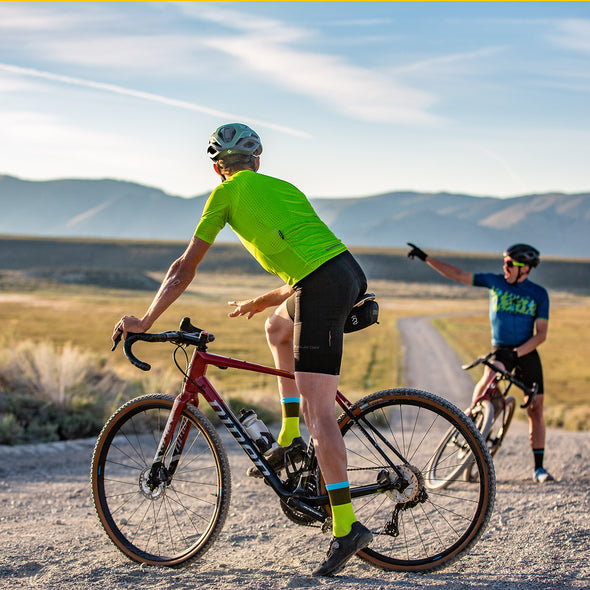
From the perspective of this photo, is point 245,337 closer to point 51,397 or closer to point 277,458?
point 51,397

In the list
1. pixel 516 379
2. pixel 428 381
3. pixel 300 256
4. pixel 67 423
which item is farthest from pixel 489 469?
pixel 428 381

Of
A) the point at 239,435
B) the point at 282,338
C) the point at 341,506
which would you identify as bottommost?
the point at 341,506

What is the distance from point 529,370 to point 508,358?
0.82ft

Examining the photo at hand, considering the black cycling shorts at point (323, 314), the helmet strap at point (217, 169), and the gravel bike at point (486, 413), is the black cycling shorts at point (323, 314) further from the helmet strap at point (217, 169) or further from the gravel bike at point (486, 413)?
the gravel bike at point (486, 413)

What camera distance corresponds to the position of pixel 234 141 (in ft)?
12.2

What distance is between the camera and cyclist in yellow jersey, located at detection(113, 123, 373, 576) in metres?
3.50

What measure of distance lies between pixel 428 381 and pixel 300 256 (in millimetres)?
27711

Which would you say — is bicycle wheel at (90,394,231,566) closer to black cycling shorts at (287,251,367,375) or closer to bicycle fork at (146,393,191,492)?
bicycle fork at (146,393,191,492)

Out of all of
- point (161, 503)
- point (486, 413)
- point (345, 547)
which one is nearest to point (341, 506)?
Answer: point (345, 547)

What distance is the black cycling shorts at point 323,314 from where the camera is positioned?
3.48 m

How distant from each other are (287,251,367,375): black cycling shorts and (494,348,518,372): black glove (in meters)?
3.27

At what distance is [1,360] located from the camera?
1091 centimetres

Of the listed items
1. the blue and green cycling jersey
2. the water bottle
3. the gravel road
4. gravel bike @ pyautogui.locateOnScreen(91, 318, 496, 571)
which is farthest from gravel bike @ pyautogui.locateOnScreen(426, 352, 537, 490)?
the water bottle

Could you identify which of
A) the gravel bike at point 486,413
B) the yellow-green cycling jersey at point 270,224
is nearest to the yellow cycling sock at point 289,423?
the yellow-green cycling jersey at point 270,224
